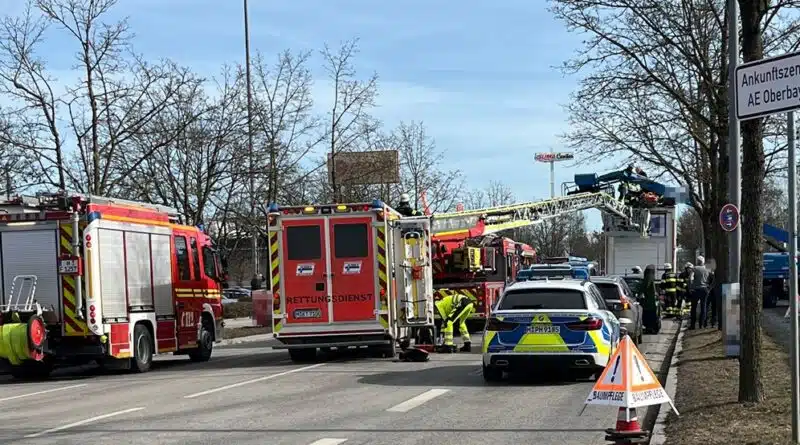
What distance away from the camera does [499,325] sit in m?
14.2

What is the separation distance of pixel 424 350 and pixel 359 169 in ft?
50.8

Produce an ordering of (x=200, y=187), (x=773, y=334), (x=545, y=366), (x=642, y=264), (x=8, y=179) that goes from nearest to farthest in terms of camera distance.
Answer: (x=545, y=366)
(x=773, y=334)
(x=8, y=179)
(x=200, y=187)
(x=642, y=264)

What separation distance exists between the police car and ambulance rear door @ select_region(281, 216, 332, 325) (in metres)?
5.03

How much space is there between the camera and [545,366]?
552 inches

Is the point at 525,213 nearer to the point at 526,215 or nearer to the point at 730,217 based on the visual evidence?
the point at 526,215

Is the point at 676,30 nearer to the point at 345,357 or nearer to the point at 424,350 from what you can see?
the point at 424,350

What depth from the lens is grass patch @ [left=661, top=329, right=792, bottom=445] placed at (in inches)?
344

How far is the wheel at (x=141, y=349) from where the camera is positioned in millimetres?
18094

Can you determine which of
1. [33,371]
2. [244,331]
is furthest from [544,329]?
[244,331]

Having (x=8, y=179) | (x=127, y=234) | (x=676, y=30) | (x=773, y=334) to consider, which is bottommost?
(x=773, y=334)

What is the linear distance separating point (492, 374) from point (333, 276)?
495cm

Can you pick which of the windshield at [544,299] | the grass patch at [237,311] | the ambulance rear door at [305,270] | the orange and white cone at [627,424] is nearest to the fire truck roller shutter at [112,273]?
the ambulance rear door at [305,270]

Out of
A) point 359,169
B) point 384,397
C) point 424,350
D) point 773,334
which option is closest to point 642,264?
point 359,169

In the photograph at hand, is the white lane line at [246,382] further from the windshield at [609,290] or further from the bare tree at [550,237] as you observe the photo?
the bare tree at [550,237]
